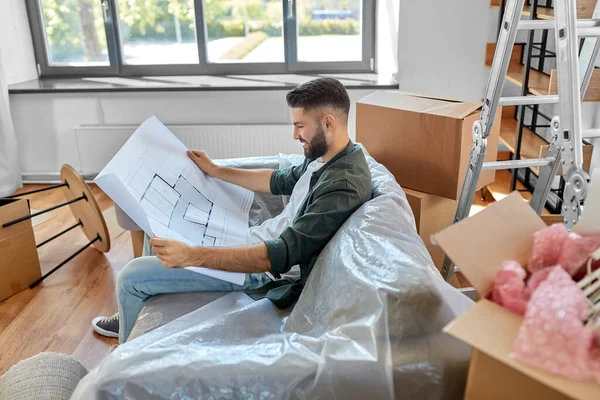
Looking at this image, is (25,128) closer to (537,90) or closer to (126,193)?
(126,193)

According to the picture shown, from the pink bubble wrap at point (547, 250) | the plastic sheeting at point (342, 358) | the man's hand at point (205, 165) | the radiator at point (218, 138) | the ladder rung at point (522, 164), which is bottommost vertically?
the radiator at point (218, 138)

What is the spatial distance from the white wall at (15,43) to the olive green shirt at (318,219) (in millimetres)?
2562

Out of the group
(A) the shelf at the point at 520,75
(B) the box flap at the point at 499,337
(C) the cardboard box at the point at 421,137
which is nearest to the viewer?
(B) the box flap at the point at 499,337

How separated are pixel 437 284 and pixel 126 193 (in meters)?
0.77

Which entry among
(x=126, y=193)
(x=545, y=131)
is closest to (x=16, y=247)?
(x=126, y=193)

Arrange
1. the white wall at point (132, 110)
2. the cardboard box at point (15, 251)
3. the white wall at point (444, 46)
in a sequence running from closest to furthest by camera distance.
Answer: the cardboard box at point (15, 251)
the white wall at point (444, 46)
the white wall at point (132, 110)

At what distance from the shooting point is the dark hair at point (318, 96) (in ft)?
5.25

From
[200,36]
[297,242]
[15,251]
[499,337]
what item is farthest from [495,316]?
[200,36]

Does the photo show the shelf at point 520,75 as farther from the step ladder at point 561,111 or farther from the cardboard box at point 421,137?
the step ladder at point 561,111

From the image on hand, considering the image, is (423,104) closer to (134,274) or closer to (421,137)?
(421,137)

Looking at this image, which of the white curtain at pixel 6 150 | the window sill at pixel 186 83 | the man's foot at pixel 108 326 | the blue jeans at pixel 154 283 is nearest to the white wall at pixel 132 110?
the window sill at pixel 186 83

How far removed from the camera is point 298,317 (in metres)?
1.31

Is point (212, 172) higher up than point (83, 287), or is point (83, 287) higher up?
point (212, 172)

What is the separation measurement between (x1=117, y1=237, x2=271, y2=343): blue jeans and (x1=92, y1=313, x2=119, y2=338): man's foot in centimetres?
50
